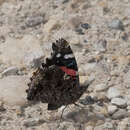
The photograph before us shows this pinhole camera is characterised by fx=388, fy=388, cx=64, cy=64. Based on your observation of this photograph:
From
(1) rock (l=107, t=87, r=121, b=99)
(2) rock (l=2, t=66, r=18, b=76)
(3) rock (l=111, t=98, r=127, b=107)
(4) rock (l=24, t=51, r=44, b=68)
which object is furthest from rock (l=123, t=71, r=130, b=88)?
(2) rock (l=2, t=66, r=18, b=76)

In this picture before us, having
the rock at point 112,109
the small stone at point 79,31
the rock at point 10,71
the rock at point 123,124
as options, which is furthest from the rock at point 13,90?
the small stone at point 79,31

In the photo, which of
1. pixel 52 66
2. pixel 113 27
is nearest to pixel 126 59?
pixel 113 27

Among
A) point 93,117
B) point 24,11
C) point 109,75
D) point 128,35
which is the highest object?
point 24,11

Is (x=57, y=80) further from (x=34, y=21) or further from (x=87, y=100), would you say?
(x=34, y=21)

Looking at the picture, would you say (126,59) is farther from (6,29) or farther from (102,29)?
(6,29)

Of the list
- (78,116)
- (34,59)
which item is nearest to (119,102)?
(78,116)
